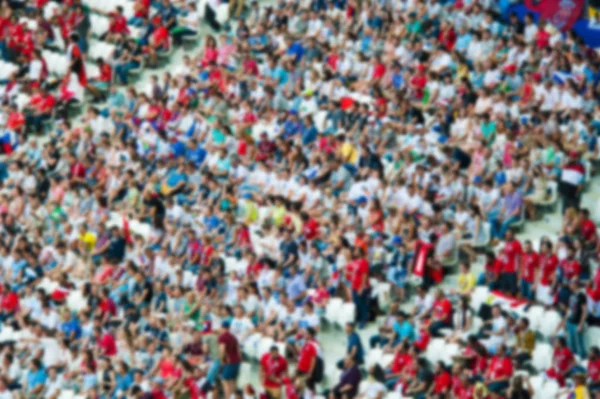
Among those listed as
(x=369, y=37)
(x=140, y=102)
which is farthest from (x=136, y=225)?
(x=369, y=37)

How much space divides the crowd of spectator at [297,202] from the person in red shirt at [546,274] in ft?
0.10

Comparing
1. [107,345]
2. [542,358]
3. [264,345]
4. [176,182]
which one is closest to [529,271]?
[542,358]

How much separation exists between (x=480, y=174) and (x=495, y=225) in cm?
110

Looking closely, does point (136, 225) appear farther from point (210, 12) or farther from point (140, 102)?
point (210, 12)

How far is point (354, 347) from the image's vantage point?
22.5m

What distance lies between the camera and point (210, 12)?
105 ft

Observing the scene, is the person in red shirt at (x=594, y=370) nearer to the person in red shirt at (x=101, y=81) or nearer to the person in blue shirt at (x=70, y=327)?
the person in blue shirt at (x=70, y=327)

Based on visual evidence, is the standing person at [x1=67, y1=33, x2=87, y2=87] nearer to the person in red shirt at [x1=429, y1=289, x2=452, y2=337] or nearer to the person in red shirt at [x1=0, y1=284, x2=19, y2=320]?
the person in red shirt at [x1=0, y1=284, x2=19, y2=320]

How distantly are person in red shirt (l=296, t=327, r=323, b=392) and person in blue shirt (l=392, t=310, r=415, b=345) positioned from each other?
1.10 metres

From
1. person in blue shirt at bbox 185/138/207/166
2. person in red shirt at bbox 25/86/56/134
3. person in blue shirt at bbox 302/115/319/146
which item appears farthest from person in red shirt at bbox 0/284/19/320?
person in red shirt at bbox 25/86/56/134

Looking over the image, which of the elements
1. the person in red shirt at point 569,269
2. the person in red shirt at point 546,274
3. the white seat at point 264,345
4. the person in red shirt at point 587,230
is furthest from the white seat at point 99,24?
the person in red shirt at point 569,269

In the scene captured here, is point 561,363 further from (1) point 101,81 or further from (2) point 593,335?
(1) point 101,81

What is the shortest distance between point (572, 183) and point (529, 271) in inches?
80.5

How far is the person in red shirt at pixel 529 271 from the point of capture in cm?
2323
